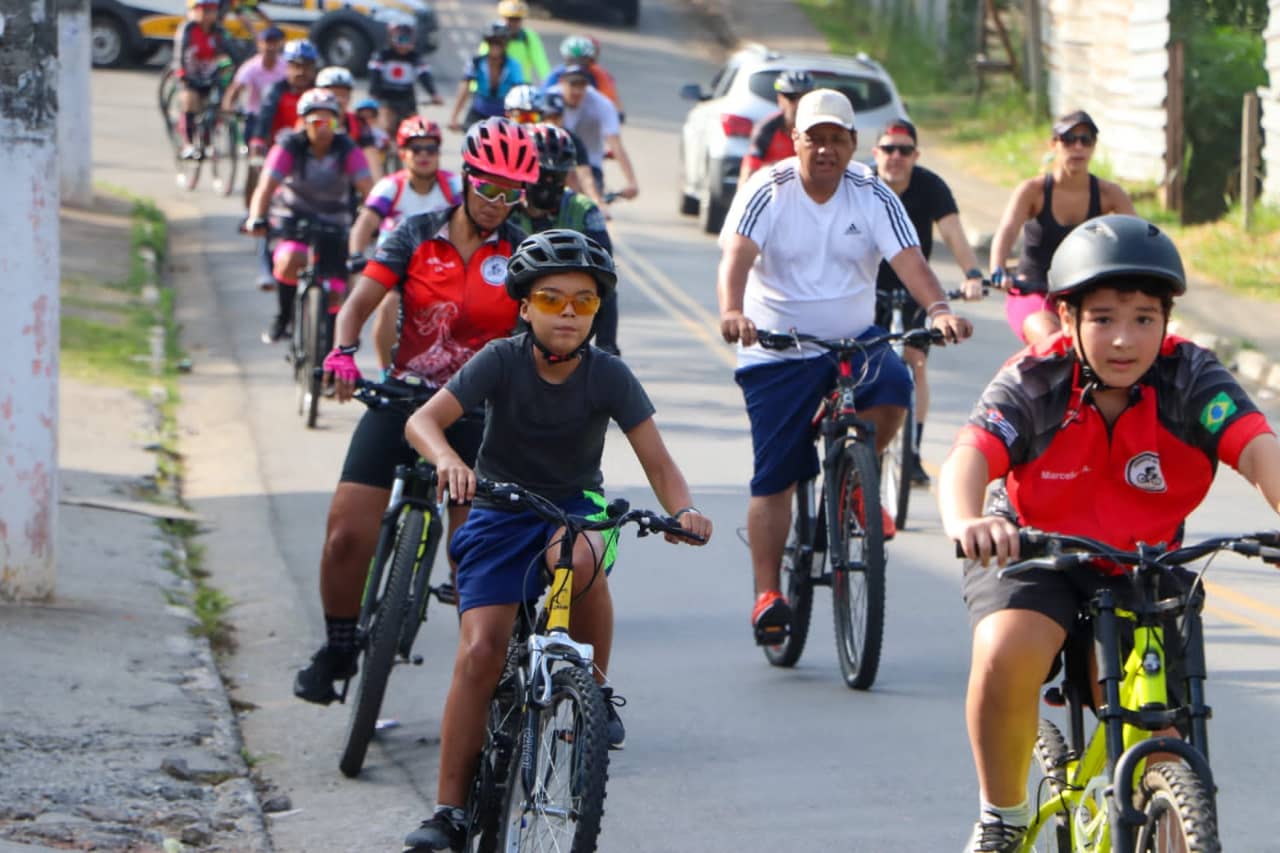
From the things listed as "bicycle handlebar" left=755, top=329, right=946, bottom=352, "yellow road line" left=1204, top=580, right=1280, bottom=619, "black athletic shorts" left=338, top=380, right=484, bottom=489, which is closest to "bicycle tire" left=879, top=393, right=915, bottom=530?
"yellow road line" left=1204, top=580, right=1280, bottom=619

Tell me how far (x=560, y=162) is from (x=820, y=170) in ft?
4.04

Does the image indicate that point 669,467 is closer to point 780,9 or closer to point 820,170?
point 820,170

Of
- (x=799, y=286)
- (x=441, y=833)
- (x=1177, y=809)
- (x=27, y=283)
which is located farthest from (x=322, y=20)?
(x=1177, y=809)

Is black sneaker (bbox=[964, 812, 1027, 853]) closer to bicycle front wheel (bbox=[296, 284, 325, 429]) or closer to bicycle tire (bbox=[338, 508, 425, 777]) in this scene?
bicycle tire (bbox=[338, 508, 425, 777])

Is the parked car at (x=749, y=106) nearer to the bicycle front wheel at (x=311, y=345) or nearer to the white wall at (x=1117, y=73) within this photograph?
the white wall at (x=1117, y=73)

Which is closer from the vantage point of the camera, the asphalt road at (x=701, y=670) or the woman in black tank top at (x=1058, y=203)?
the asphalt road at (x=701, y=670)

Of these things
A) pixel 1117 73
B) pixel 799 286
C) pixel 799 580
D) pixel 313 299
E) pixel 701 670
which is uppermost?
pixel 799 286

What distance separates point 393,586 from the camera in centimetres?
666

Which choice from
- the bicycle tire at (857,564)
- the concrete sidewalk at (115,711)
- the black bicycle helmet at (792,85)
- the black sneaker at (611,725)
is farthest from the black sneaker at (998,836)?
the black bicycle helmet at (792,85)

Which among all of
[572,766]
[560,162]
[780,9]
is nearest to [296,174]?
[560,162]

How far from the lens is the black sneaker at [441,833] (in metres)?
5.42

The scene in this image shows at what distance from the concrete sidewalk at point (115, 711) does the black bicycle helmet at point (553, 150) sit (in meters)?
2.36

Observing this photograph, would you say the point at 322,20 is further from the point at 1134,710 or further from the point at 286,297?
the point at 1134,710

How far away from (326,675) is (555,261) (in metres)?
2.25
